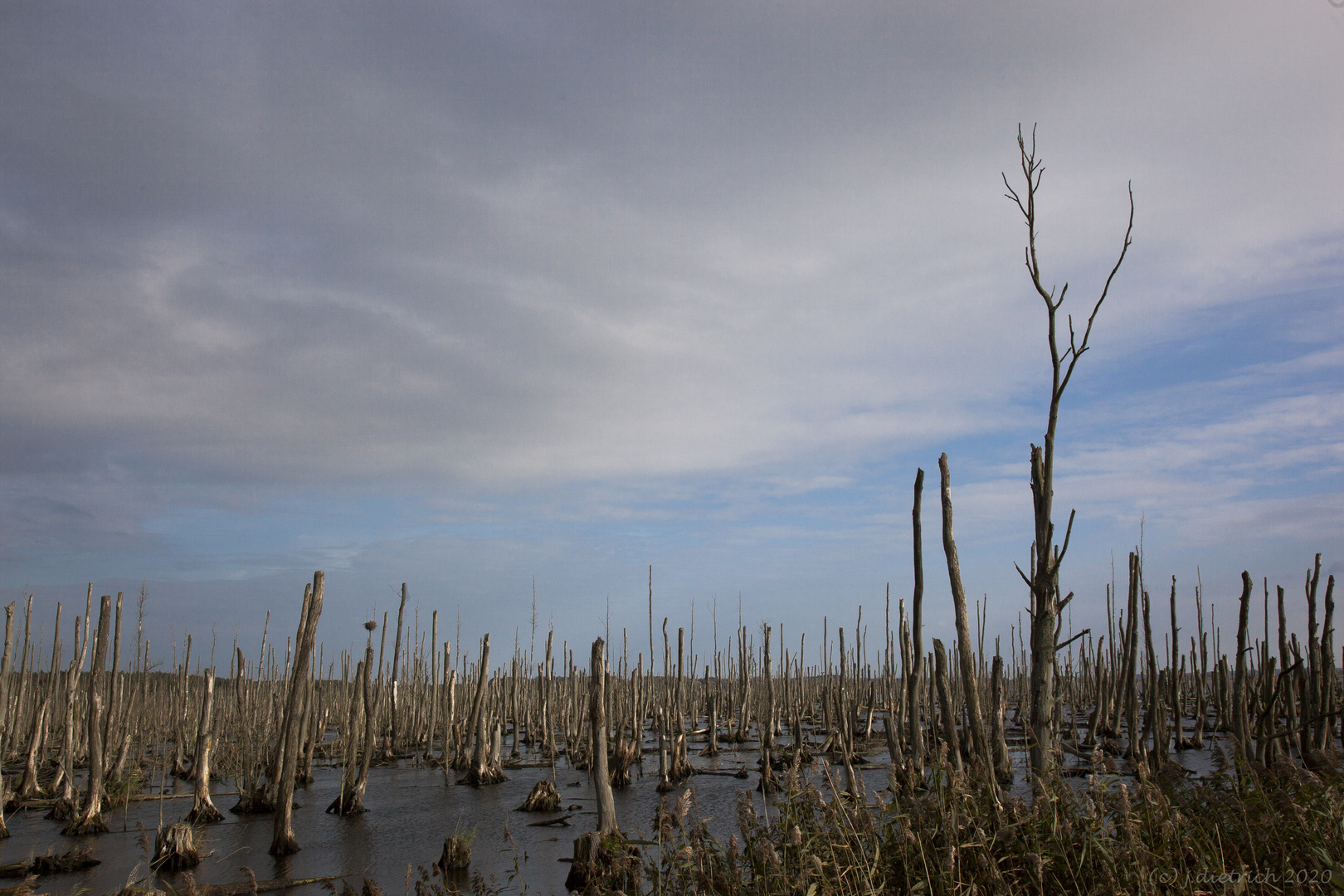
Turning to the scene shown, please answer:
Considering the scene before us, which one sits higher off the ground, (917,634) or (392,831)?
(917,634)

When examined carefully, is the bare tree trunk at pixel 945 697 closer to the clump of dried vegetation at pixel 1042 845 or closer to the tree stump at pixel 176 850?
the clump of dried vegetation at pixel 1042 845

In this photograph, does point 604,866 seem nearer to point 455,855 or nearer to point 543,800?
point 455,855

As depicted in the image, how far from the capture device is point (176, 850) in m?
9.84

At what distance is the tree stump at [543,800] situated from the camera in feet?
45.2

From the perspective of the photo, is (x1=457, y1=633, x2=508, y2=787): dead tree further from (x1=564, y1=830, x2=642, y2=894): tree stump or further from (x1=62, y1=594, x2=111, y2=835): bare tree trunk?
(x1=564, y1=830, x2=642, y2=894): tree stump

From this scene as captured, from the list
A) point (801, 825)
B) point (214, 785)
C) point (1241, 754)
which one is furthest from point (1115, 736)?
point (214, 785)

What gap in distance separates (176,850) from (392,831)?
3410 mm

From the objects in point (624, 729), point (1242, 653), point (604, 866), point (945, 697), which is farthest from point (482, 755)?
point (1242, 653)

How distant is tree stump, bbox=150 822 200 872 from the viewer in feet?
32.2

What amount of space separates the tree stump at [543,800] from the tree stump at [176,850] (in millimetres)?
5248

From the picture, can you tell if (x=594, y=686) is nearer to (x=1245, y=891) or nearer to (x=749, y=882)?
(x=749, y=882)

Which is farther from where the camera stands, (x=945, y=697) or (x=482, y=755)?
(x=482, y=755)

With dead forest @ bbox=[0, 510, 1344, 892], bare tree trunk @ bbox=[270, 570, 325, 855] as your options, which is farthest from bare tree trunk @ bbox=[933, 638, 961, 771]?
bare tree trunk @ bbox=[270, 570, 325, 855]

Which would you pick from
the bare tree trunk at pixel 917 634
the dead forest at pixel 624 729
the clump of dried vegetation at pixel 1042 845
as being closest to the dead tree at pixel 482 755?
the dead forest at pixel 624 729
